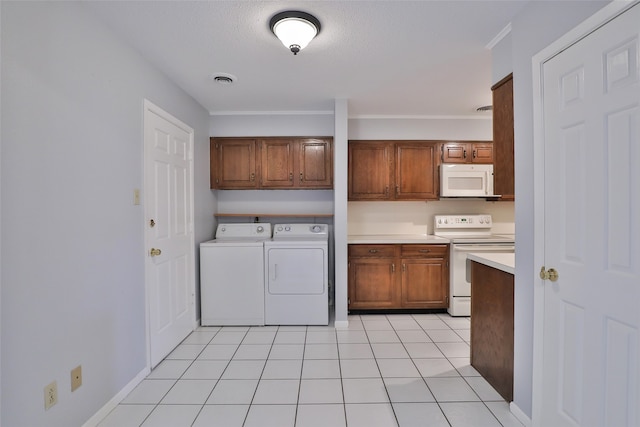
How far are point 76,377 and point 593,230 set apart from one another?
2533 millimetres

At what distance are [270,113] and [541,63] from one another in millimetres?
2693

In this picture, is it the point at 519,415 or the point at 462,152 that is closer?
the point at 519,415

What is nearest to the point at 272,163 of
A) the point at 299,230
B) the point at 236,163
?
the point at 236,163

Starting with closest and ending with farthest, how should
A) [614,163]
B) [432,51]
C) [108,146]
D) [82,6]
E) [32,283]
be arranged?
[614,163] → [32,283] → [82,6] → [108,146] → [432,51]

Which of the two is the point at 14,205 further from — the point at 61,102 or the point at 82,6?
the point at 82,6

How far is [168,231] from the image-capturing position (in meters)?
2.56

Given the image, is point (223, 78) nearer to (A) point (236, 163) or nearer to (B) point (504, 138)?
(A) point (236, 163)

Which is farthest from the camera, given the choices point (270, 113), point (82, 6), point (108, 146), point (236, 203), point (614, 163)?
point (236, 203)

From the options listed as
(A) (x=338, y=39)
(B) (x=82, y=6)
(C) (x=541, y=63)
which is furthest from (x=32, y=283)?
(C) (x=541, y=63)

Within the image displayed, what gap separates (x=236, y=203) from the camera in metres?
3.80

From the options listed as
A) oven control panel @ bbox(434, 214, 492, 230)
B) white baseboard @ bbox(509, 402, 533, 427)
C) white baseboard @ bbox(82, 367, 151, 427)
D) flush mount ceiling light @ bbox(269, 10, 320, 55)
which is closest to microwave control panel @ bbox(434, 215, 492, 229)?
oven control panel @ bbox(434, 214, 492, 230)

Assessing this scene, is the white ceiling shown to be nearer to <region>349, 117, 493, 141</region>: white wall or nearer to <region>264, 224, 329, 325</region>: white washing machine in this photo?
<region>349, 117, 493, 141</region>: white wall

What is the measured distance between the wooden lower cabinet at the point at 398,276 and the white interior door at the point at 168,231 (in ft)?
5.70

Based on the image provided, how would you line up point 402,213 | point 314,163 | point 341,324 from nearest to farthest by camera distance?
point 341,324 → point 314,163 → point 402,213
